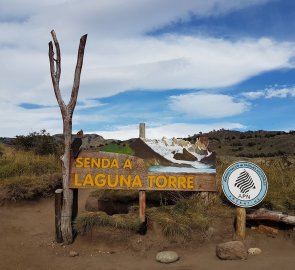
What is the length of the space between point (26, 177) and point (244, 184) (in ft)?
24.6

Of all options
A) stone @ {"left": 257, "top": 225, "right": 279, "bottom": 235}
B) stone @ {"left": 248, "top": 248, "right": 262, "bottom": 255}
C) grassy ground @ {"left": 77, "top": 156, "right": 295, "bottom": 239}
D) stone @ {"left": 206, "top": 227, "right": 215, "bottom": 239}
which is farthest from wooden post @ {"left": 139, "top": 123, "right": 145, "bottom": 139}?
stone @ {"left": 248, "top": 248, "right": 262, "bottom": 255}

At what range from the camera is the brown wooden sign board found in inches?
378

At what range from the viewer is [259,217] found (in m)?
9.07

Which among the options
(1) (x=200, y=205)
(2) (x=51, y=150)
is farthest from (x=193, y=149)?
(2) (x=51, y=150)

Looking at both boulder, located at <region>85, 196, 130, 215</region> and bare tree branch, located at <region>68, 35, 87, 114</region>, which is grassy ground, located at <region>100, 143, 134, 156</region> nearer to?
bare tree branch, located at <region>68, 35, 87, 114</region>

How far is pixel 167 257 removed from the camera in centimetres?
823

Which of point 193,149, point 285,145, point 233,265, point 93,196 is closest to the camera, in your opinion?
point 233,265

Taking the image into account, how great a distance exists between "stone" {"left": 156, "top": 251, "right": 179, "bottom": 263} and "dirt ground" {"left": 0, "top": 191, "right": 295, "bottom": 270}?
11 cm

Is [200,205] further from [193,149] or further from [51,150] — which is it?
[51,150]

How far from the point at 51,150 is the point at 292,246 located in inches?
543

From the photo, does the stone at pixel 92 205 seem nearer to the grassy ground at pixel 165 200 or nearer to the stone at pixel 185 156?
the grassy ground at pixel 165 200

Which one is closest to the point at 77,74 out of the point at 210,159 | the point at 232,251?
the point at 210,159

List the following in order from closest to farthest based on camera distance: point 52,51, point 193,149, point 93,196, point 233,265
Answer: point 233,265
point 52,51
point 193,149
point 93,196

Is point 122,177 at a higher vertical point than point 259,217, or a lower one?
higher
